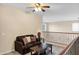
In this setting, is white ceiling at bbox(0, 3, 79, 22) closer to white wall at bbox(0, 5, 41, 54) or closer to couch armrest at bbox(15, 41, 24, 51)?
white wall at bbox(0, 5, 41, 54)

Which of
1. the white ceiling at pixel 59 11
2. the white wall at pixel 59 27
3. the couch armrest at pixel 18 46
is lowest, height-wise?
the couch armrest at pixel 18 46

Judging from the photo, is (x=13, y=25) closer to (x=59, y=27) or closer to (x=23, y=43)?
(x=23, y=43)

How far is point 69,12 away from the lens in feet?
6.01

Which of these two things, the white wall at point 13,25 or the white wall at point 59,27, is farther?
the white wall at point 59,27

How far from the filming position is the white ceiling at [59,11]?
1734 millimetres

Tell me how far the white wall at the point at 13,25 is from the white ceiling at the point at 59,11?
105 mm

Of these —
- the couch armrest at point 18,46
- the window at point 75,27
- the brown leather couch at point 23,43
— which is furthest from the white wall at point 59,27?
the couch armrest at point 18,46

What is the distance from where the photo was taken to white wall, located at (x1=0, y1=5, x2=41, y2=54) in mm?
1737

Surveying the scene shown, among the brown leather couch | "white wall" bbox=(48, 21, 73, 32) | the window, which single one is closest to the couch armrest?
the brown leather couch

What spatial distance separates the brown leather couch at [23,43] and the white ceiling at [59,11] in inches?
16.0

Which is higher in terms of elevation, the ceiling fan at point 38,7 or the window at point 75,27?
the ceiling fan at point 38,7

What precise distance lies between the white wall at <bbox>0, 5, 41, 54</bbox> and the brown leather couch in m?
0.07

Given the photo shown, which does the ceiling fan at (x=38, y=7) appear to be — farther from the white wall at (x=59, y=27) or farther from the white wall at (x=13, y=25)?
the white wall at (x=59, y=27)
